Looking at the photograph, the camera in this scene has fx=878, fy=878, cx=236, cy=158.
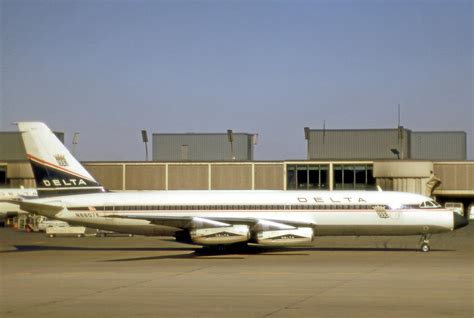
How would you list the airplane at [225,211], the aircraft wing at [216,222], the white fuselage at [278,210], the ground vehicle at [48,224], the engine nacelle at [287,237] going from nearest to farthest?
1. the engine nacelle at [287,237]
2. the aircraft wing at [216,222]
3. the airplane at [225,211]
4. the white fuselage at [278,210]
5. the ground vehicle at [48,224]

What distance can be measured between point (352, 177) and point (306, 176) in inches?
156

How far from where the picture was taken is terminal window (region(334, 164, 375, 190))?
74.9m

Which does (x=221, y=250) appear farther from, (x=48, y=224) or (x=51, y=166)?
(x=48, y=224)

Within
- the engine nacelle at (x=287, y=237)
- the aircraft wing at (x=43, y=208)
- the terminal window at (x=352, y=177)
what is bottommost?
the engine nacelle at (x=287, y=237)

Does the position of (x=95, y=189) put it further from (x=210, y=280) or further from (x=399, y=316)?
(x=399, y=316)

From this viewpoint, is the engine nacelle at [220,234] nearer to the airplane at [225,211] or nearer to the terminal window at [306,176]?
the airplane at [225,211]

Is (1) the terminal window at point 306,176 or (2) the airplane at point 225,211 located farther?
(1) the terminal window at point 306,176

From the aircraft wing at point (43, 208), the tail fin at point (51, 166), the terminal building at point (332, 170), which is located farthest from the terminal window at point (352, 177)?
the aircraft wing at point (43, 208)

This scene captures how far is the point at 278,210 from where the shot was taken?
157ft

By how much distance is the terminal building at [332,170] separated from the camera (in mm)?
72500

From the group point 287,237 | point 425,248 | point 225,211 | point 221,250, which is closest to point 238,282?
point 287,237

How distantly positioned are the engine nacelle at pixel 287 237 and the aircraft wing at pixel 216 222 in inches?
12.5

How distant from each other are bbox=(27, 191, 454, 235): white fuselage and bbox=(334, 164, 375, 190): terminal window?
26.6 meters

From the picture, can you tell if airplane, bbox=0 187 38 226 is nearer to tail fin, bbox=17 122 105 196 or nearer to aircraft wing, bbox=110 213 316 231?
tail fin, bbox=17 122 105 196
